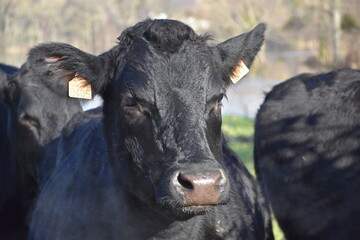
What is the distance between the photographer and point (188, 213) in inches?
142

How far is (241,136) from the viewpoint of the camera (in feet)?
55.9

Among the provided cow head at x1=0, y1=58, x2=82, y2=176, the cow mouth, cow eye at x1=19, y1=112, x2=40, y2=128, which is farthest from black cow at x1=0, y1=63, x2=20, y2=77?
the cow mouth

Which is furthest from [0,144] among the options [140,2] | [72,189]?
[140,2]

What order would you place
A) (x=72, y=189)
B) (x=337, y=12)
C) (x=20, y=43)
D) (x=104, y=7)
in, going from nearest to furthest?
(x=72, y=189)
(x=20, y=43)
(x=104, y=7)
(x=337, y=12)

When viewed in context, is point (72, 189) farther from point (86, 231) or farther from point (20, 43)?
point (20, 43)

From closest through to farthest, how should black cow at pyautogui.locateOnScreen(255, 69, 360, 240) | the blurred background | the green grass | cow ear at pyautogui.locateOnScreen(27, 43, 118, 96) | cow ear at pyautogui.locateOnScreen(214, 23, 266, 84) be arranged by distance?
cow ear at pyautogui.locateOnScreen(27, 43, 118, 96) < cow ear at pyautogui.locateOnScreen(214, 23, 266, 84) < black cow at pyautogui.locateOnScreen(255, 69, 360, 240) < the green grass < the blurred background

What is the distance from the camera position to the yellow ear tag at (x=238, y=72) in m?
4.51

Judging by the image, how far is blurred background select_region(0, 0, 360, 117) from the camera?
17.6 m

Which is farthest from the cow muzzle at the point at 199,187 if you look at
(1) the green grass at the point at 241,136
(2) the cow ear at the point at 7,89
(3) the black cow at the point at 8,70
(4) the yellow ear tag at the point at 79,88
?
(1) the green grass at the point at 241,136

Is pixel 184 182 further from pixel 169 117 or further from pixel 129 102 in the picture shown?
pixel 129 102

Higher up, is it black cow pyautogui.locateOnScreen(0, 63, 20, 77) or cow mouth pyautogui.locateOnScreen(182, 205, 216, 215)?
black cow pyautogui.locateOnScreen(0, 63, 20, 77)

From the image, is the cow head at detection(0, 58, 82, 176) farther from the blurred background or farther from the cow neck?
the cow neck

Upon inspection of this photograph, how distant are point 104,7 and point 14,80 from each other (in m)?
16.2

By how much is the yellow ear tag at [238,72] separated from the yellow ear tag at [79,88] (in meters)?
1.01
